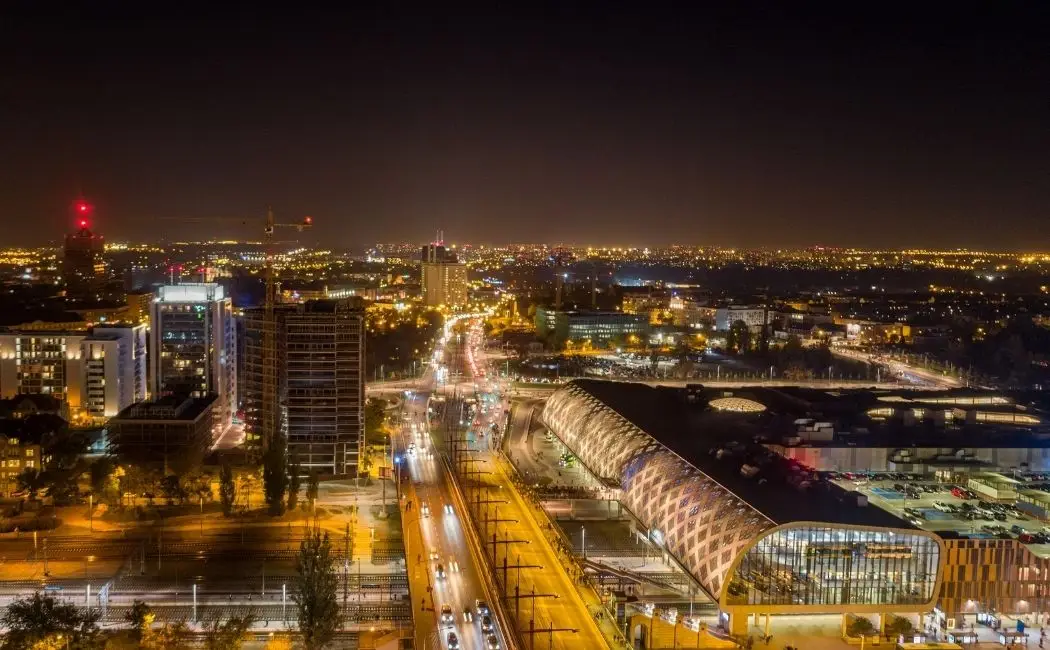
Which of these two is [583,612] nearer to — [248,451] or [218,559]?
[218,559]

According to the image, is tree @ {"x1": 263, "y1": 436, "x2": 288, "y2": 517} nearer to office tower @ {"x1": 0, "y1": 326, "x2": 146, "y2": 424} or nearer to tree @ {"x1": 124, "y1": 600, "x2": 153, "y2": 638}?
tree @ {"x1": 124, "y1": 600, "x2": 153, "y2": 638}

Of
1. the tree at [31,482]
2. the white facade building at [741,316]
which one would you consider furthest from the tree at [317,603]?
the white facade building at [741,316]

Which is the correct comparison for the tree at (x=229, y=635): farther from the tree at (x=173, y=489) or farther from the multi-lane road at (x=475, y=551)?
the tree at (x=173, y=489)

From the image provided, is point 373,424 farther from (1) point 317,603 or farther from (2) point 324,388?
(1) point 317,603

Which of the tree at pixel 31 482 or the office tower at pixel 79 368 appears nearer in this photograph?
the tree at pixel 31 482

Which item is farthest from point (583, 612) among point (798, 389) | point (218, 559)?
point (798, 389)
